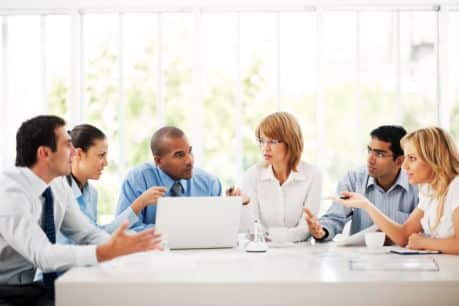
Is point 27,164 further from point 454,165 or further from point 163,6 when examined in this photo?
point 163,6

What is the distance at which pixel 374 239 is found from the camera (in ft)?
9.39

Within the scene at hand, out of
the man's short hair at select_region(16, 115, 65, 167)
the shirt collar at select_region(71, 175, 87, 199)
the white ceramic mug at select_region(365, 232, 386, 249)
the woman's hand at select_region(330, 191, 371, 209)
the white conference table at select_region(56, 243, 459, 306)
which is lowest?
the white conference table at select_region(56, 243, 459, 306)

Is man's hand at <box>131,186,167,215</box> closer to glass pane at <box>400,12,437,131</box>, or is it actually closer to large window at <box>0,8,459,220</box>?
large window at <box>0,8,459,220</box>

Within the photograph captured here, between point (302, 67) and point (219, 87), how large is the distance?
59 cm

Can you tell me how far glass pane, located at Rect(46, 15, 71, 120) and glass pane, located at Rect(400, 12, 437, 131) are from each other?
7.71ft

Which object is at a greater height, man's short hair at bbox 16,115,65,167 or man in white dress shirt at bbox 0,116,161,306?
man's short hair at bbox 16,115,65,167

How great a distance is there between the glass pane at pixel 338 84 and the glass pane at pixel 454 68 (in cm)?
67

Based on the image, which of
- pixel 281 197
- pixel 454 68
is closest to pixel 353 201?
pixel 281 197

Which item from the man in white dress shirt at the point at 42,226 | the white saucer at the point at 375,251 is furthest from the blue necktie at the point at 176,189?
the white saucer at the point at 375,251

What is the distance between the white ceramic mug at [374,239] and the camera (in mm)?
2859

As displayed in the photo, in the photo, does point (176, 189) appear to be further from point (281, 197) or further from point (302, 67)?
point (302, 67)

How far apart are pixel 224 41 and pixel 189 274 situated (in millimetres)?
2633

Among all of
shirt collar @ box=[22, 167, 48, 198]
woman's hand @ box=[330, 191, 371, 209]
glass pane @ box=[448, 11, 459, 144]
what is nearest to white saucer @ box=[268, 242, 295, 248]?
woman's hand @ box=[330, 191, 371, 209]

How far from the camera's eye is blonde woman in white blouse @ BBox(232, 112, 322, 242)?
356cm
